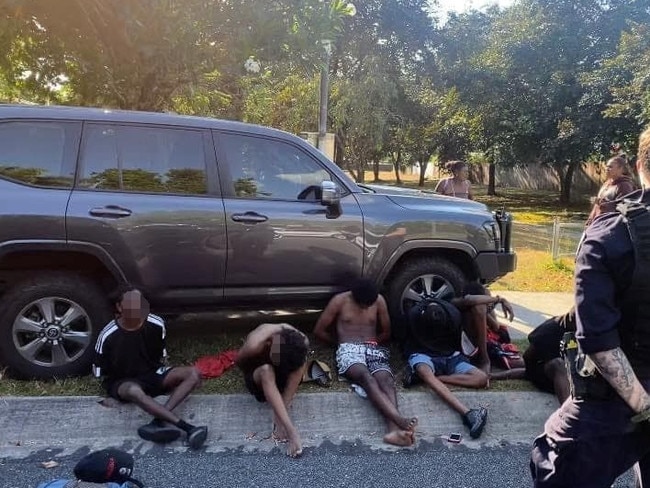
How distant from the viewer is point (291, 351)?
4.36 metres

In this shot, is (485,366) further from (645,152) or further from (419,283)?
(645,152)

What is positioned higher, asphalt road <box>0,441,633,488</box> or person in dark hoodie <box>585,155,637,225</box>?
person in dark hoodie <box>585,155,637,225</box>

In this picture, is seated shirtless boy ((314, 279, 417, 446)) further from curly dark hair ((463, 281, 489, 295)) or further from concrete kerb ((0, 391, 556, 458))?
curly dark hair ((463, 281, 489, 295))

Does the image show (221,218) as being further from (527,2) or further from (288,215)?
(527,2)

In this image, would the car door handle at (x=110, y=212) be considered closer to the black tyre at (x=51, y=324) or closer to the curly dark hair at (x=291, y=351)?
the black tyre at (x=51, y=324)

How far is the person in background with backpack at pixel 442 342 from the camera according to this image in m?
4.78

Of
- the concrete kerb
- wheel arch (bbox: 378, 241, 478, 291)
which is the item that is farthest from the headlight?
the concrete kerb

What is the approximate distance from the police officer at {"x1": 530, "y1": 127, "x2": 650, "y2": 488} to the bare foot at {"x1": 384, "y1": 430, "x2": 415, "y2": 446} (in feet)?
5.83

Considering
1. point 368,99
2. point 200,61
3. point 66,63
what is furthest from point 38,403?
point 368,99

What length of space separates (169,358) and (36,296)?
48.1 inches

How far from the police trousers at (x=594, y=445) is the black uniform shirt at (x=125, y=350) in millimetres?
2931

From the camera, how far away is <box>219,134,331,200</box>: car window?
492 cm

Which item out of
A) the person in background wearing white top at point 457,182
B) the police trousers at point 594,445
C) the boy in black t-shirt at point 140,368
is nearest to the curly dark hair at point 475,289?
the boy in black t-shirt at point 140,368

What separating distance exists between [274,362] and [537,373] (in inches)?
82.1
